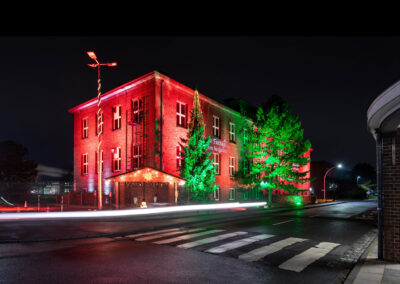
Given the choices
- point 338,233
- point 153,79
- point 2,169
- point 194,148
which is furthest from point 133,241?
point 2,169

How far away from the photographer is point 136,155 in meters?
28.6

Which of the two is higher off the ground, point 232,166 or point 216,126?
point 216,126

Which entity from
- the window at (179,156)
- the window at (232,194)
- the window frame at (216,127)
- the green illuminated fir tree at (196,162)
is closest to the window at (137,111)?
the window at (179,156)

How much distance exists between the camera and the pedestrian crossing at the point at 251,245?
27.8 feet

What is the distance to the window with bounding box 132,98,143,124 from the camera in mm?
28047

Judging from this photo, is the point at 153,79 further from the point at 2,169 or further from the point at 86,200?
the point at 2,169

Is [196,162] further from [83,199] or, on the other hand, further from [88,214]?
[83,199]

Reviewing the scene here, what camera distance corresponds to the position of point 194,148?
27.2 metres

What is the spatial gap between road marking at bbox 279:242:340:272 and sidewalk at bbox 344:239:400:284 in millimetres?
1129

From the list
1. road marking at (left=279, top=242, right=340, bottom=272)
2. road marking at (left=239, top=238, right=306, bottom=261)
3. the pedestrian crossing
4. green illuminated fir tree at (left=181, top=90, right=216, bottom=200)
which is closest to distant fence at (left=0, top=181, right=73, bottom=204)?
green illuminated fir tree at (left=181, top=90, right=216, bottom=200)

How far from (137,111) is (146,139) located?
329 centimetres

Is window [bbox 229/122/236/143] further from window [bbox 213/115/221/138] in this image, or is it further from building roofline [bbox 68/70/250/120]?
window [bbox 213/115/221/138]

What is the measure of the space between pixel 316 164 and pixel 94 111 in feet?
212

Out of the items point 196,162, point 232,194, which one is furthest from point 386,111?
point 232,194
